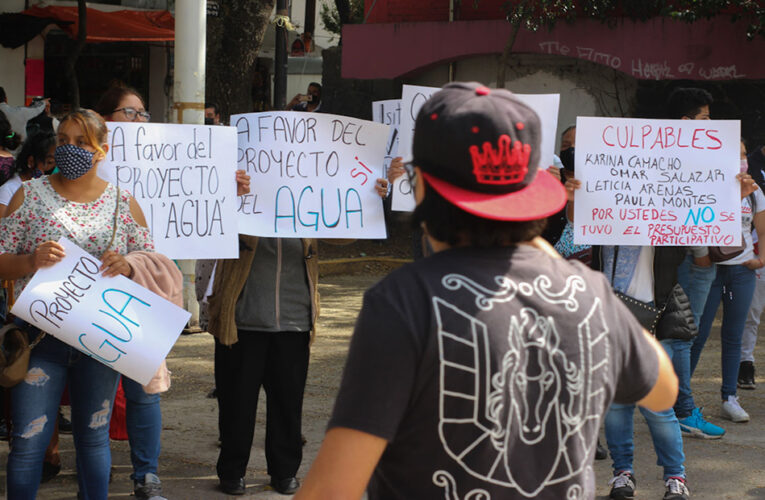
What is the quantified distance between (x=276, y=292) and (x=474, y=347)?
330 cm

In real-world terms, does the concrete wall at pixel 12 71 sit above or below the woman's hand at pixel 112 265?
below

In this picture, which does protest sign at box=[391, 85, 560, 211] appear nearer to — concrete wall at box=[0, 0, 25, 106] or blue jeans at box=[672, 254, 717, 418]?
blue jeans at box=[672, 254, 717, 418]

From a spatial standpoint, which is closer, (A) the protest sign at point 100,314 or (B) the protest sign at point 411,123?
(A) the protest sign at point 100,314

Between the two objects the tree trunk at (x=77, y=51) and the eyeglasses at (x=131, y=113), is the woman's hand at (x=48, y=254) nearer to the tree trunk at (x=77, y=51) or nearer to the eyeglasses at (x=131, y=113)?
the eyeglasses at (x=131, y=113)

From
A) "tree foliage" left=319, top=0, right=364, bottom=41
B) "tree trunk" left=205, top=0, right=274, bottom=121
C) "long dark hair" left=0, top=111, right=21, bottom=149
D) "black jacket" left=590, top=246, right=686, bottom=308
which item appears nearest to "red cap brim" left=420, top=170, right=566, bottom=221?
"black jacket" left=590, top=246, right=686, bottom=308

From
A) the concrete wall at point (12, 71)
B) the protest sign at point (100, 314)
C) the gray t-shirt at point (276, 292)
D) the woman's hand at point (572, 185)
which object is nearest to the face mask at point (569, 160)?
the woman's hand at point (572, 185)

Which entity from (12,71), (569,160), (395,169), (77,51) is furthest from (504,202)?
(12,71)

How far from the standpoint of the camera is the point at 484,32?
15.4m

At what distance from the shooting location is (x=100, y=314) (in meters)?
3.95

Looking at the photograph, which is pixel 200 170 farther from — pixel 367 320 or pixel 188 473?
pixel 367 320

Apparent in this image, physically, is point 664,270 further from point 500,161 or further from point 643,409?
point 500,161

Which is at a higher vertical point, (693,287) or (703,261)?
(703,261)

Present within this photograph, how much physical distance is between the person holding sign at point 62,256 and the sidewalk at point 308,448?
106 centimetres

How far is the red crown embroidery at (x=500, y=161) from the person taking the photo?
1.86 meters
